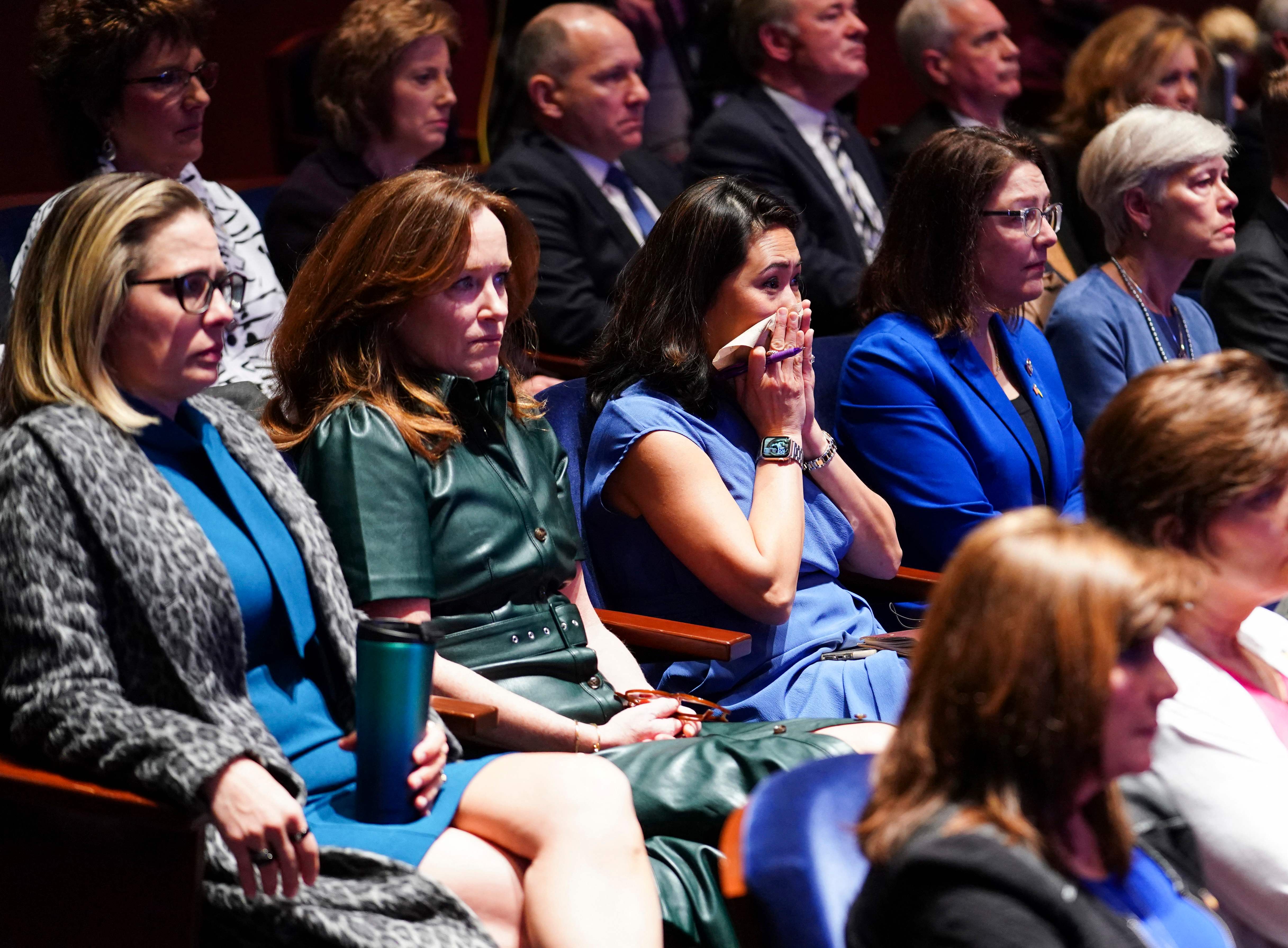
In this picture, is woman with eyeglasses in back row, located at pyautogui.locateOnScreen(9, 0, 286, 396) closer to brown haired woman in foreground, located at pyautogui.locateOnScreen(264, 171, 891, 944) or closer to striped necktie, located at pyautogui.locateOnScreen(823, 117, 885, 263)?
brown haired woman in foreground, located at pyautogui.locateOnScreen(264, 171, 891, 944)

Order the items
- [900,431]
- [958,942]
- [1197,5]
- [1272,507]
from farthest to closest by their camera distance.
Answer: [1197,5] < [900,431] < [1272,507] < [958,942]

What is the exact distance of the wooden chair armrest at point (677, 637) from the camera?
2.23 metres

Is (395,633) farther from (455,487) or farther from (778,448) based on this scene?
(778,448)

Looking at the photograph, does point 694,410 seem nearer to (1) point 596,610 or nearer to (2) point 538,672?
(1) point 596,610

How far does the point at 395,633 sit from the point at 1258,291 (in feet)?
9.30

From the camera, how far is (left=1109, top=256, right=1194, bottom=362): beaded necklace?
332cm

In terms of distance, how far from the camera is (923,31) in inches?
191

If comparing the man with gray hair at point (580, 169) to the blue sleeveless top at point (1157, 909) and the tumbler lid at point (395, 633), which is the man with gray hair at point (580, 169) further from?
the blue sleeveless top at point (1157, 909)

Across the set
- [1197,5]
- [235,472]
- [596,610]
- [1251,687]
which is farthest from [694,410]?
[1197,5]

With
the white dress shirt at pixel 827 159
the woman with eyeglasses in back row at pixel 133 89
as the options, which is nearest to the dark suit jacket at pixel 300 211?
the woman with eyeglasses in back row at pixel 133 89

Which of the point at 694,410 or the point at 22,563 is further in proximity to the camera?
the point at 694,410

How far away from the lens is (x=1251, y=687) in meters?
1.66

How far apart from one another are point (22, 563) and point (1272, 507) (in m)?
1.30

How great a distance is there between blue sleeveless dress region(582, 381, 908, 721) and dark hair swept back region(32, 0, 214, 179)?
122 centimetres
